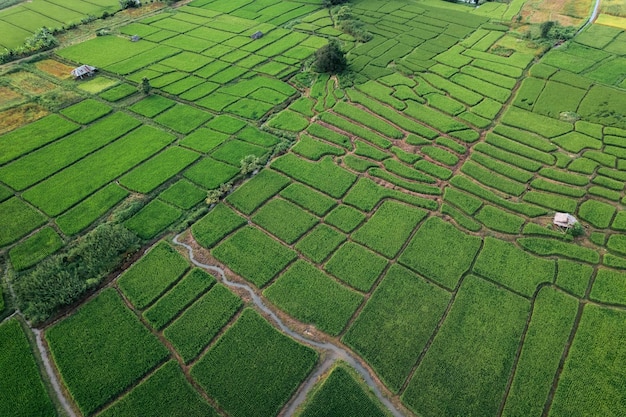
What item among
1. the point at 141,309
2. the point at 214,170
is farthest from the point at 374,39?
the point at 141,309

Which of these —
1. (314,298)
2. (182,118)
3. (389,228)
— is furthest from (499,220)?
(182,118)

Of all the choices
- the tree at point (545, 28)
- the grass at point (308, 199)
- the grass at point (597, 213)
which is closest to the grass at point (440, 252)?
the grass at point (308, 199)

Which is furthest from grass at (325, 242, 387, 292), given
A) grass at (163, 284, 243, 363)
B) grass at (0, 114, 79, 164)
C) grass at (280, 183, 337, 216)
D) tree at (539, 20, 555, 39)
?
tree at (539, 20, 555, 39)

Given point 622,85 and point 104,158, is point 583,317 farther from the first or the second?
point 104,158

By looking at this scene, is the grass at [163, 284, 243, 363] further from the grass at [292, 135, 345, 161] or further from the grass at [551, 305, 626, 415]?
the grass at [551, 305, 626, 415]

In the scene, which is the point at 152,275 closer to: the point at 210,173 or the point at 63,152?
the point at 210,173
